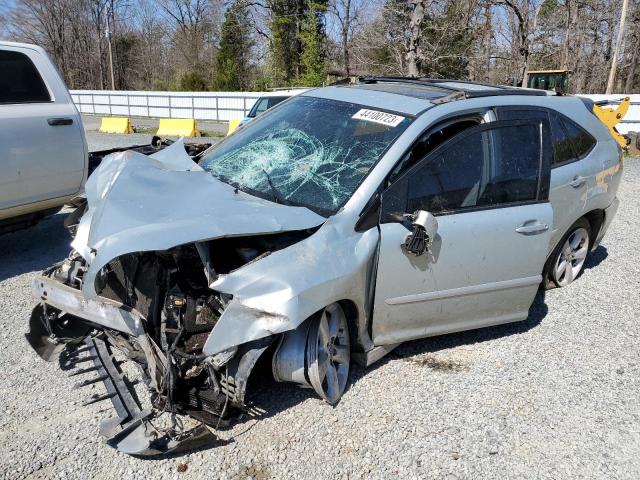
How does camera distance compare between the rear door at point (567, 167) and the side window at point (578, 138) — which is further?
the side window at point (578, 138)

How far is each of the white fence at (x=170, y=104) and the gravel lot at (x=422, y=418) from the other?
2339 cm

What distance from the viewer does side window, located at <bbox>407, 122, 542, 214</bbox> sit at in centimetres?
334

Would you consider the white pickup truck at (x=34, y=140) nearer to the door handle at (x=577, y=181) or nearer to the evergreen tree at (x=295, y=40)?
the door handle at (x=577, y=181)

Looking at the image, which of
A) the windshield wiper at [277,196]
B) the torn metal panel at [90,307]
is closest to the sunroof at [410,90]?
the windshield wiper at [277,196]

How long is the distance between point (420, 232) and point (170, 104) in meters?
28.9

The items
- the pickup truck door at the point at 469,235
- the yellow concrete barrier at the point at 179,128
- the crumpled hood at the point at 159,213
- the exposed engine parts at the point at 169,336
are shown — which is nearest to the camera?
the crumpled hood at the point at 159,213

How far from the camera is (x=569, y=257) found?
5.08m

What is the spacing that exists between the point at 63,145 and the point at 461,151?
3.95 meters

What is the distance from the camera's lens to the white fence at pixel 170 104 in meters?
27.5

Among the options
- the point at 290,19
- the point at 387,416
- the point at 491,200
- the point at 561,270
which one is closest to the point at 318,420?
the point at 387,416

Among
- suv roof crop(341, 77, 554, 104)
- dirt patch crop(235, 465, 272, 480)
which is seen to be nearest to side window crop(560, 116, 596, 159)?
suv roof crop(341, 77, 554, 104)

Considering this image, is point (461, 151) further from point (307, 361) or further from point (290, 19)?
point (290, 19)

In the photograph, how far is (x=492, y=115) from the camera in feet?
12.4

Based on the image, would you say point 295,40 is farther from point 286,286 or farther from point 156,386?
point 156,386
